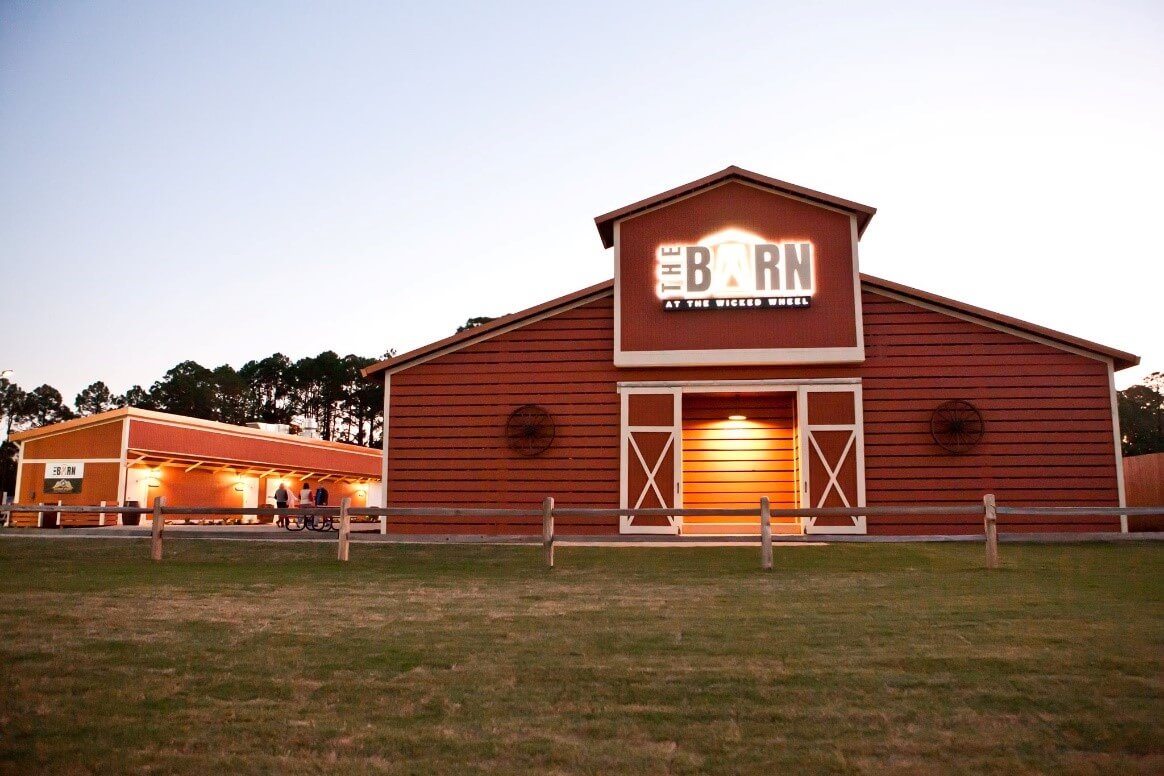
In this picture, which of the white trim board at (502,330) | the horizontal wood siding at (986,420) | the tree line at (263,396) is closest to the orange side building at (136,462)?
the white trim board at (502,330)

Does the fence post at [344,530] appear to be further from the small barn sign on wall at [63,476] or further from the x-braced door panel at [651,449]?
the small barn sign on wall at [63,476]

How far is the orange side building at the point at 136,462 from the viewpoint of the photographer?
92.1 ft

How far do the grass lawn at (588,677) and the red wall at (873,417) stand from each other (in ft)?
21.6

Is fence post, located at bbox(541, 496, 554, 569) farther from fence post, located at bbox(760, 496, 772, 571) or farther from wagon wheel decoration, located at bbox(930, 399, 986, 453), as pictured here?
wagon wheel decoration, located at bbox(930, 399, 986, 453)

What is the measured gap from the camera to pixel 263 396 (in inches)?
3014

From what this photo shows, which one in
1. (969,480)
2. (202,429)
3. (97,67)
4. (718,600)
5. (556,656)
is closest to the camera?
(556,656)

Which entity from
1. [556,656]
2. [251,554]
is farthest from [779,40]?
[556,656]

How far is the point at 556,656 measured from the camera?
529 cm

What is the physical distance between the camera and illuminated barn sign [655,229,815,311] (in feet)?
53.3

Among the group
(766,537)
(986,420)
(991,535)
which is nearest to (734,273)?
(986,420)

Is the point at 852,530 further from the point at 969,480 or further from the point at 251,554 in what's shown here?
the point at 251,554

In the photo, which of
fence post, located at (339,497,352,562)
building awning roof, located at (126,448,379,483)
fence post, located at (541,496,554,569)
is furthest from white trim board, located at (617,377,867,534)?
building awning roof, located at (126,448,379,483)

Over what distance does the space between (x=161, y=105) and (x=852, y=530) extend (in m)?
17.0

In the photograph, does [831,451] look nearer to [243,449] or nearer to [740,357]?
[740,357]
